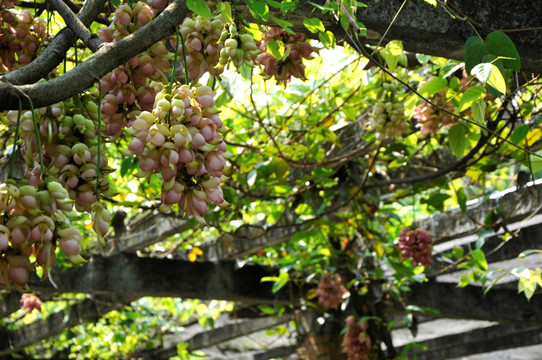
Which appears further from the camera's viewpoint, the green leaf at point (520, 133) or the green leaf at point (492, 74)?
the green leaf at point (520, 133)

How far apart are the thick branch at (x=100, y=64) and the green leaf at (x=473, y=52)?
55cm

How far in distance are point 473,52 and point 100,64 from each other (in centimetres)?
71

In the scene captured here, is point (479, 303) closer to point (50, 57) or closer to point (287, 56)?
point (287, 56)

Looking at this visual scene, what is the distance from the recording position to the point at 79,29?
958 millimetres

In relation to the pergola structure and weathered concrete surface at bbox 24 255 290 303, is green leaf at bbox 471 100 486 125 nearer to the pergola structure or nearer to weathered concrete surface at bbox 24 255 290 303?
the pergola structure

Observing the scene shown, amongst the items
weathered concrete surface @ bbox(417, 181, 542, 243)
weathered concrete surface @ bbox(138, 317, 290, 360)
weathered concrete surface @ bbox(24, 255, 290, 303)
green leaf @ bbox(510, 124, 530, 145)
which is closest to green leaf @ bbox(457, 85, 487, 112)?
green leaf @ bbox(510, 124, 530, 145)

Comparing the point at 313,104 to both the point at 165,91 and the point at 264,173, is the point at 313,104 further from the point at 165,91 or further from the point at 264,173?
the point at 165,91

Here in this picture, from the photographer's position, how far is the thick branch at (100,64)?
0.77 meters

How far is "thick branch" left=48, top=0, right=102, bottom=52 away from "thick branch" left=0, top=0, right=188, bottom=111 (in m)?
0.06

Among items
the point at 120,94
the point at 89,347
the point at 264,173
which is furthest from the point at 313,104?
the point at 89,347

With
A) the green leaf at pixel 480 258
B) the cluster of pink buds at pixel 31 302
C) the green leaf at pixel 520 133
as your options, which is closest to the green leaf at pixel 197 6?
the green leaf at pixel 520 133

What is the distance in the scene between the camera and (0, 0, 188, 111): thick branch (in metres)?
0.77

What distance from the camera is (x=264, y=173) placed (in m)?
2.30

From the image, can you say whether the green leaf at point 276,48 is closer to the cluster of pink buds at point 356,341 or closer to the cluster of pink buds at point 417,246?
the cluster of pink buds at point 417,246
